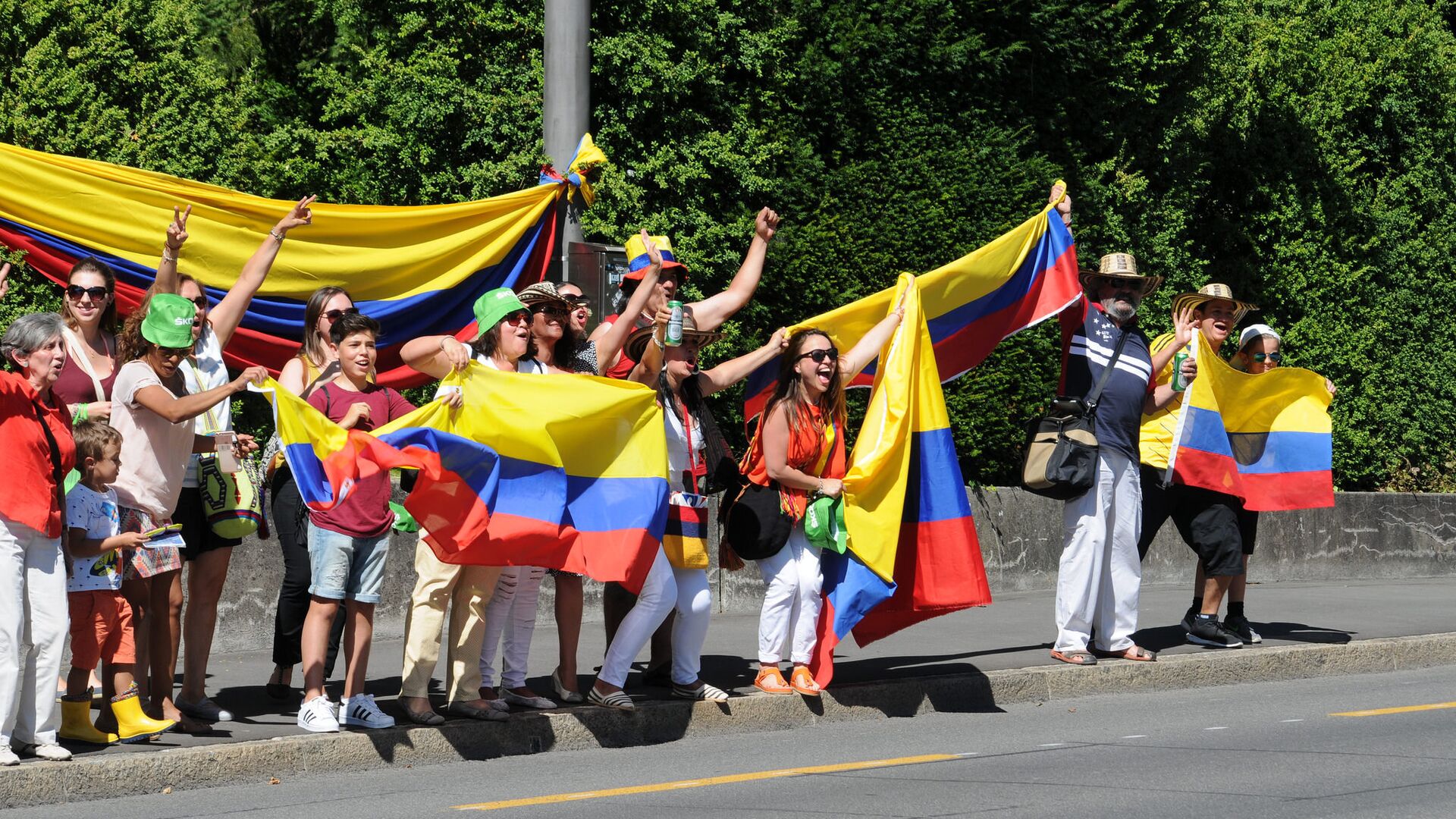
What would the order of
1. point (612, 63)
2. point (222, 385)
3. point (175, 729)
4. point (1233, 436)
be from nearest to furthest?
1. point (222, 385)
2. point (175, 729)
3. point (1233, 436)
4. point (612, 63)

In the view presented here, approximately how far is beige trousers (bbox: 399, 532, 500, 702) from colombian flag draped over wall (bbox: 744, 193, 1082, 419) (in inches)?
105

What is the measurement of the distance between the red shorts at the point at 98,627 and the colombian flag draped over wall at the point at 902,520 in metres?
3.41

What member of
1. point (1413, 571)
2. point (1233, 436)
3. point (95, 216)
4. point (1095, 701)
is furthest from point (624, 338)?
point (1413, 571)

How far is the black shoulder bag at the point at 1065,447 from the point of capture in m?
9.77

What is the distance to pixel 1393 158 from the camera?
19.5 metres

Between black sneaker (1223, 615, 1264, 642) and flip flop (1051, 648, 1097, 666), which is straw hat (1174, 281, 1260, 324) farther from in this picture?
flip flop (1051, 648, 1097, 666)

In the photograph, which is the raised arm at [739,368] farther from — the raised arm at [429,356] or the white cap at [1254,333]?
the white cap at [1254,333]

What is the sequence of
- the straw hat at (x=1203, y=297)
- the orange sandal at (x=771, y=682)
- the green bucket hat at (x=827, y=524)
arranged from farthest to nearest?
the straw hat at (x=1203, y=297) → the orange sandal at (x=771, y=682) → the green bucket hat at (x=827, y=524)

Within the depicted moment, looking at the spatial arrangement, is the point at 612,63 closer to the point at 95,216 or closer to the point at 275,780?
the point at 95,216

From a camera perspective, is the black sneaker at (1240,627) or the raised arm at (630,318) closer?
the raised arm at (630,318)

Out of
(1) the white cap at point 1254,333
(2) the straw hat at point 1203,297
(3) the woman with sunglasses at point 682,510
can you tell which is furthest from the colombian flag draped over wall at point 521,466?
(1) the white cap at point 1254,333

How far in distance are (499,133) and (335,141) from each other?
7.08ft

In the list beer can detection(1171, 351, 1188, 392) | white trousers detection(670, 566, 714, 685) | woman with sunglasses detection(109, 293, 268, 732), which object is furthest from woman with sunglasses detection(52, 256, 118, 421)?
beer can detection(1171, 351, 1188, 392)

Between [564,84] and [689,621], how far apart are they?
11.3 ft
